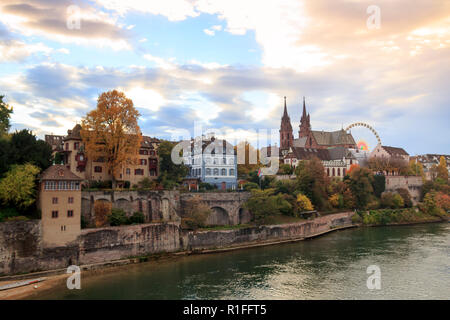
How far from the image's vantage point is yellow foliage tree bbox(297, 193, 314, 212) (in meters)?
59.2

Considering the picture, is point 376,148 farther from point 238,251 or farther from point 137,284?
point 137,284

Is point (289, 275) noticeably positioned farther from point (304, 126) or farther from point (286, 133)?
point (304, 126)

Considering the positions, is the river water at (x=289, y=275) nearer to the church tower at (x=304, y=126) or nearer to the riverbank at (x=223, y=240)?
the riverbank at (x=223, y=240)

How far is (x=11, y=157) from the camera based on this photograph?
3709 centimetres

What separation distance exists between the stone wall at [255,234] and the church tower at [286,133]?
54232 millimetres

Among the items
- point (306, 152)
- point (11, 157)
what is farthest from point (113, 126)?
point (306, 152)

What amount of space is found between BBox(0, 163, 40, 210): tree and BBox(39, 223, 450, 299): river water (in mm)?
9693

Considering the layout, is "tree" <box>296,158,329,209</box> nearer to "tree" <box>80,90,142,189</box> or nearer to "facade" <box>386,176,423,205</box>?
"facade" <box>386,176,423,205</box>

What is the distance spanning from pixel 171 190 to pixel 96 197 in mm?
9613

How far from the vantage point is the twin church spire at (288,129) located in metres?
115

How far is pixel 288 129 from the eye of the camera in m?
116

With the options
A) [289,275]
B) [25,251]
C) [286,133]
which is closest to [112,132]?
[25,251]
